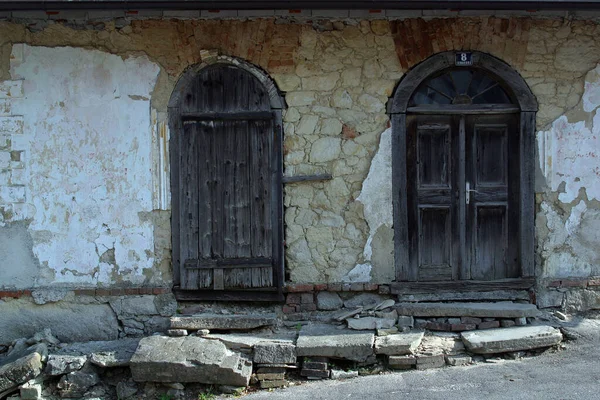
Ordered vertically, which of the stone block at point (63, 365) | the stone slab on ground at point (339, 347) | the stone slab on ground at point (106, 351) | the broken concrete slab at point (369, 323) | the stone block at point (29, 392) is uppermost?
the broken concrete slab at point (369, 323)

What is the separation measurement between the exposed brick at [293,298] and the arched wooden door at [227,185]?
0.40ft

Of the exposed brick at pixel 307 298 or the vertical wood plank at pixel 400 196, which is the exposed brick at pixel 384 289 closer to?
the vertical wood plank at pixel 400 196

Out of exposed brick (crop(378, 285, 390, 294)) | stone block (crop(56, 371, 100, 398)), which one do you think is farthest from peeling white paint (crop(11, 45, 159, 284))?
exposed brick (crop(378, 285, 390, 294))

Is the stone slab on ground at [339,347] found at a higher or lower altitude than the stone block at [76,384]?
higher

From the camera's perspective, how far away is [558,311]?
279 inches

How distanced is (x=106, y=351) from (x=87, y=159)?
6.38 feet

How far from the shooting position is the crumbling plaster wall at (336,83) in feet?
22.8

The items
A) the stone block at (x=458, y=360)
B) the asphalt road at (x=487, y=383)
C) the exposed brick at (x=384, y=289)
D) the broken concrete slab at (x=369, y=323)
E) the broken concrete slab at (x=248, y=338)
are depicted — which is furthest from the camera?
the exposed brick at (x=384, y=289)

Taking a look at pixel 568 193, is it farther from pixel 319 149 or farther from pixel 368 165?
pixel 319 149

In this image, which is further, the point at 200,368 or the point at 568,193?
the point at 568,193

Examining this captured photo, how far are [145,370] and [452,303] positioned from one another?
10.2 feet

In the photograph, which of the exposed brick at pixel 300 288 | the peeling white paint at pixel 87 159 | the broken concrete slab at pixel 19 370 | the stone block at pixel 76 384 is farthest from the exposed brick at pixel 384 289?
the broken concrete slab at pixel 19 370

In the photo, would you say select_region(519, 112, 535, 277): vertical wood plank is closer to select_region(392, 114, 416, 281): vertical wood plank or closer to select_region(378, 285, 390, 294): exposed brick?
select_region(392, 114, 416, 281): vertical wood plank

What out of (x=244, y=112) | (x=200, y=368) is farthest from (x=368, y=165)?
(x=200, y=368)
